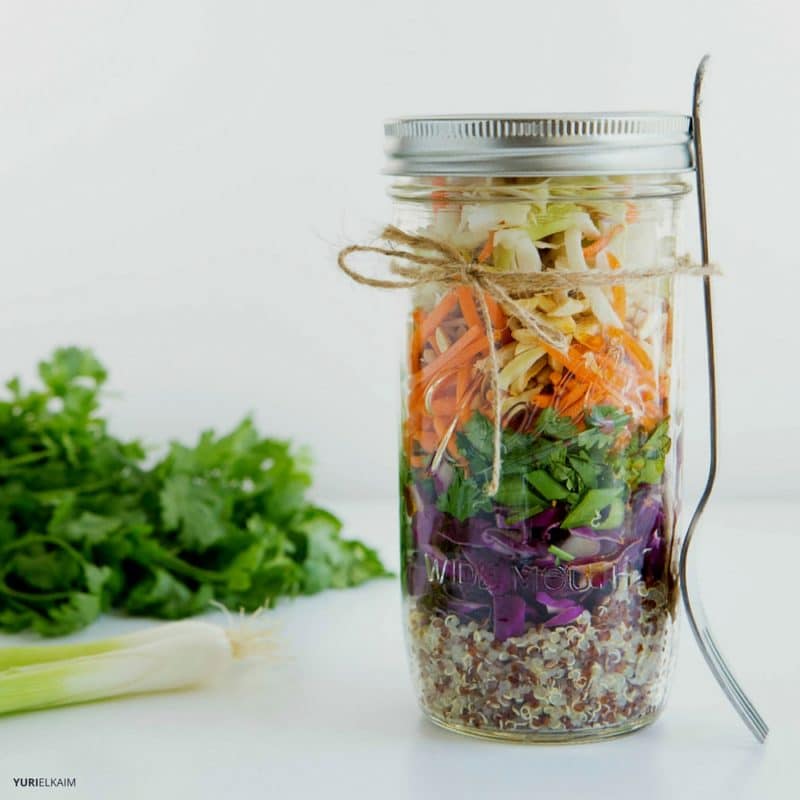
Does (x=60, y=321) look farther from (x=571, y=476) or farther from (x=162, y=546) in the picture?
(x=571, y=476)

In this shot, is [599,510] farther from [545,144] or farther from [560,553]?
[545,144]

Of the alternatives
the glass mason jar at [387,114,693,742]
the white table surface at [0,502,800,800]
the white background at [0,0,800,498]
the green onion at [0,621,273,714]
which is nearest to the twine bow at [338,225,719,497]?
the glass mason jar at [387,114,693,742]

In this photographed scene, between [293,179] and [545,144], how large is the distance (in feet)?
3.62

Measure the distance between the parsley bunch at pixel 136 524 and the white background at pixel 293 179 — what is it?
0.44 meters

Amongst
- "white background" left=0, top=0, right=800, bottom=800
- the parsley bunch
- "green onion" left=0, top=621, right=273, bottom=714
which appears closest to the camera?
"green onion" left=0, top=621, right=273, bottom=714

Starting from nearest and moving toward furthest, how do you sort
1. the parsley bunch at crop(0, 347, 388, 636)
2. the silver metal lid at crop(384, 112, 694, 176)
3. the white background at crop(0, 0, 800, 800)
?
the silver metal lid at crop(384, 112, 694, 176), the parsley bunch at crop(0, 347, 388, 636), the white background at crop(0, 0, 800, 800)

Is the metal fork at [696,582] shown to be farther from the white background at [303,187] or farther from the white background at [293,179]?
the white background at [293,179]

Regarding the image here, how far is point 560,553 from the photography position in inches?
45.4

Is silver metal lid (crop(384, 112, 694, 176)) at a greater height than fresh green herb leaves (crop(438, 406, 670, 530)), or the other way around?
silver metal lid (crop(384, 112, 694, 176))

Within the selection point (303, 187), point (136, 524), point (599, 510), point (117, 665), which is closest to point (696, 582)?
point (599, 510)

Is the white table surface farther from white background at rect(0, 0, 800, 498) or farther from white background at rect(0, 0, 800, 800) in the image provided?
white background at rect(0, 0, 800, 498)

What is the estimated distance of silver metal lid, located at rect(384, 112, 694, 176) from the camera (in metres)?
1.10

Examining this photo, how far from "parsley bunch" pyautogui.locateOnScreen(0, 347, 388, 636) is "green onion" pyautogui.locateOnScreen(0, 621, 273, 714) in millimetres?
174

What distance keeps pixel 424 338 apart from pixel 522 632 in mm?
262
